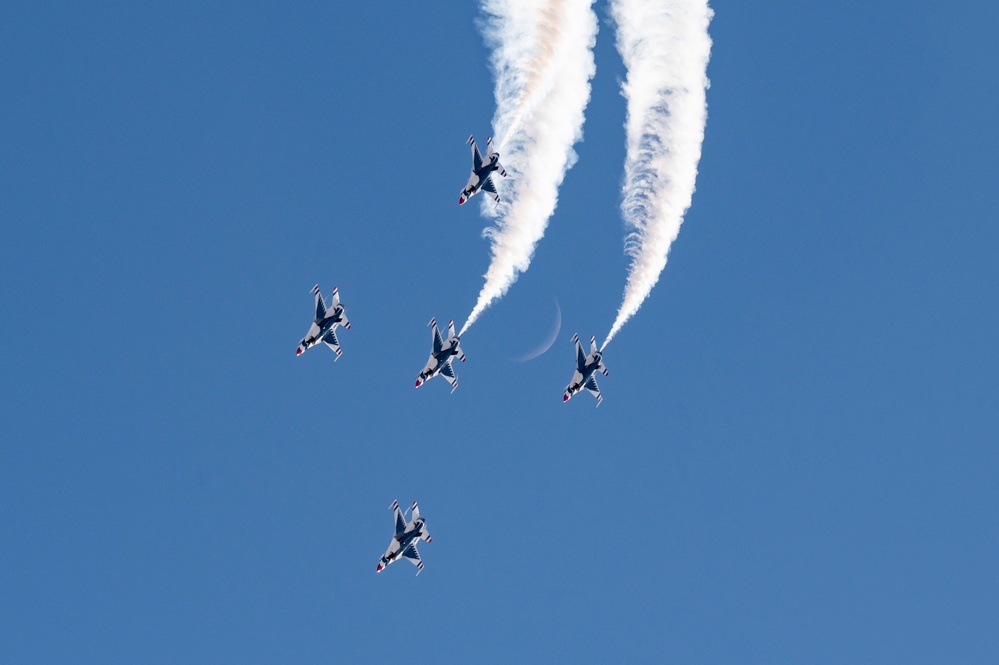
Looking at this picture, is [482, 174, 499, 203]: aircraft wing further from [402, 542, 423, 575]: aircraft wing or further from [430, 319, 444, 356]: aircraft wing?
[402, 542, 423, 575]: aircraft wing

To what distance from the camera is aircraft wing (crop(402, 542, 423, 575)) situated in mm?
58500

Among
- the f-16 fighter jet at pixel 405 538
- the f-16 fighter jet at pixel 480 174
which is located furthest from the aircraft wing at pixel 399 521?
the f-16 fighter jet at pixel 480 174

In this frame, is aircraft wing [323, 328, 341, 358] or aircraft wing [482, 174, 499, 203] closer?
aircraft wing [482, 174, 499, 203]

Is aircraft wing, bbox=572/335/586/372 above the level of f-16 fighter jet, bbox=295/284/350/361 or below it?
below

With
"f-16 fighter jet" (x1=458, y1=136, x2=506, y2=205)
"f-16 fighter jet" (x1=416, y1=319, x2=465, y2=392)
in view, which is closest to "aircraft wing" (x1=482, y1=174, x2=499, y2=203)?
"f-16 fighter jet" (x1=458, y1=136, x2=506, y2=205)

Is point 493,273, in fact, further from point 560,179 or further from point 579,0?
point 579,0

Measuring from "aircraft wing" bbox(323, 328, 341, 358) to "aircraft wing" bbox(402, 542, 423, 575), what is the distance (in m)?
11.8

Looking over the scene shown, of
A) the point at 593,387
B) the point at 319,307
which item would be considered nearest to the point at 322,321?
the point at 319,307

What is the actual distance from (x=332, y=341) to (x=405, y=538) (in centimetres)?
1198

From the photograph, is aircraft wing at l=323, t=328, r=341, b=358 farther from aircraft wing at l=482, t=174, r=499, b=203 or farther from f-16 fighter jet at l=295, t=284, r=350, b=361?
aircraft wing at l=482, t=174, r=499, b=203

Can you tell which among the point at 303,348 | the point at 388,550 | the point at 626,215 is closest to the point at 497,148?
the point at 626,215

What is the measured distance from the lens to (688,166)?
154 feet

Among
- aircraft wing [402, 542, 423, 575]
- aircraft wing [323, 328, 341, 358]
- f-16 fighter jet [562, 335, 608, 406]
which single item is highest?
aircraft wing [323, 328, 341, 358]

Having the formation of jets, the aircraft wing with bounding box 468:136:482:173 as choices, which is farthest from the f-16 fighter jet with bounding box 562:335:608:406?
the aircraft wing with bounding box 468:136:482:173
